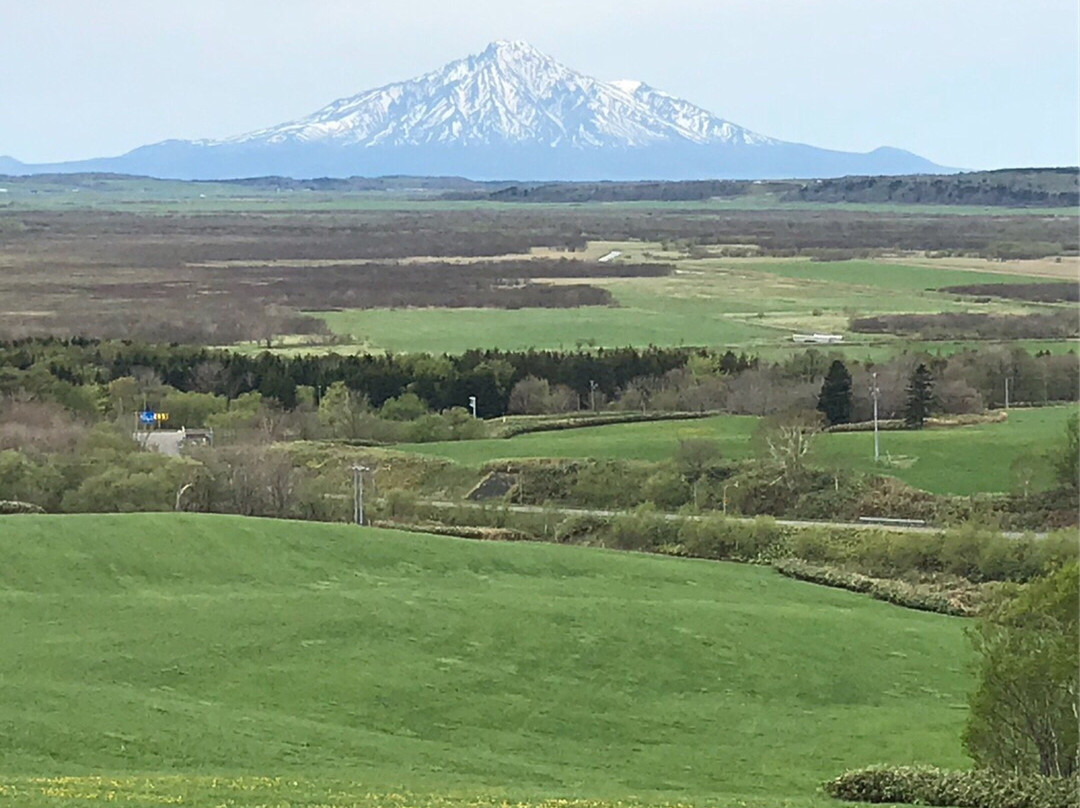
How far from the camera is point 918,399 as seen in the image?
63.4 metres

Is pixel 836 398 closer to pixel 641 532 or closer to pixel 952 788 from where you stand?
pixel 641 532

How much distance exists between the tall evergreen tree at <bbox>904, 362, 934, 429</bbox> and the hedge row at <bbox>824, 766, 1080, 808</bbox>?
41184 mm

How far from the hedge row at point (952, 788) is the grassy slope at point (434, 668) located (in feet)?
4.26

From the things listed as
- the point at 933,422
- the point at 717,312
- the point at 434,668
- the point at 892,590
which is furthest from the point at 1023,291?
the point at 434,668

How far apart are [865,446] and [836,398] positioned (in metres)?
6.93

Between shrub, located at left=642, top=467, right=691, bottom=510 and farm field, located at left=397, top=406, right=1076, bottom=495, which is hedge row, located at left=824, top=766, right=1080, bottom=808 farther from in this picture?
farm field, located at left=397, top=406, right=1076, bottom=495

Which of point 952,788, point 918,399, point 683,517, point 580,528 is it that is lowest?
point 580,528

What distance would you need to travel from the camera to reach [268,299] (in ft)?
372

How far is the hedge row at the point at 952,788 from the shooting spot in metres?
19.4

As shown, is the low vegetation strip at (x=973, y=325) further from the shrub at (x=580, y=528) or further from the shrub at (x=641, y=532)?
the shrub at (x=641, y=532)

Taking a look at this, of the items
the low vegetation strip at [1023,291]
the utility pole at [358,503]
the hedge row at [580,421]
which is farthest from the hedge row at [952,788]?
the low vegetation strip at [1023,291]

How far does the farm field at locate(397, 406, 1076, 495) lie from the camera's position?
54.3m

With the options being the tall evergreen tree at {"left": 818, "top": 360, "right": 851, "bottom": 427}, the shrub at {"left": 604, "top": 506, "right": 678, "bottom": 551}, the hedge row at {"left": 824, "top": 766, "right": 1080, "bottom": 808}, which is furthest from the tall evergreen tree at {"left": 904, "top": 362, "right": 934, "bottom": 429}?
the hedge row at {"left": 824, "top": 766, "right": 1080, "bottom": 808}

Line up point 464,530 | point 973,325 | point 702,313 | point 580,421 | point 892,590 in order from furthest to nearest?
1. point 702,313
2. point 973,325
3. point 580,421
4. point 464,530
5. point 892,590
